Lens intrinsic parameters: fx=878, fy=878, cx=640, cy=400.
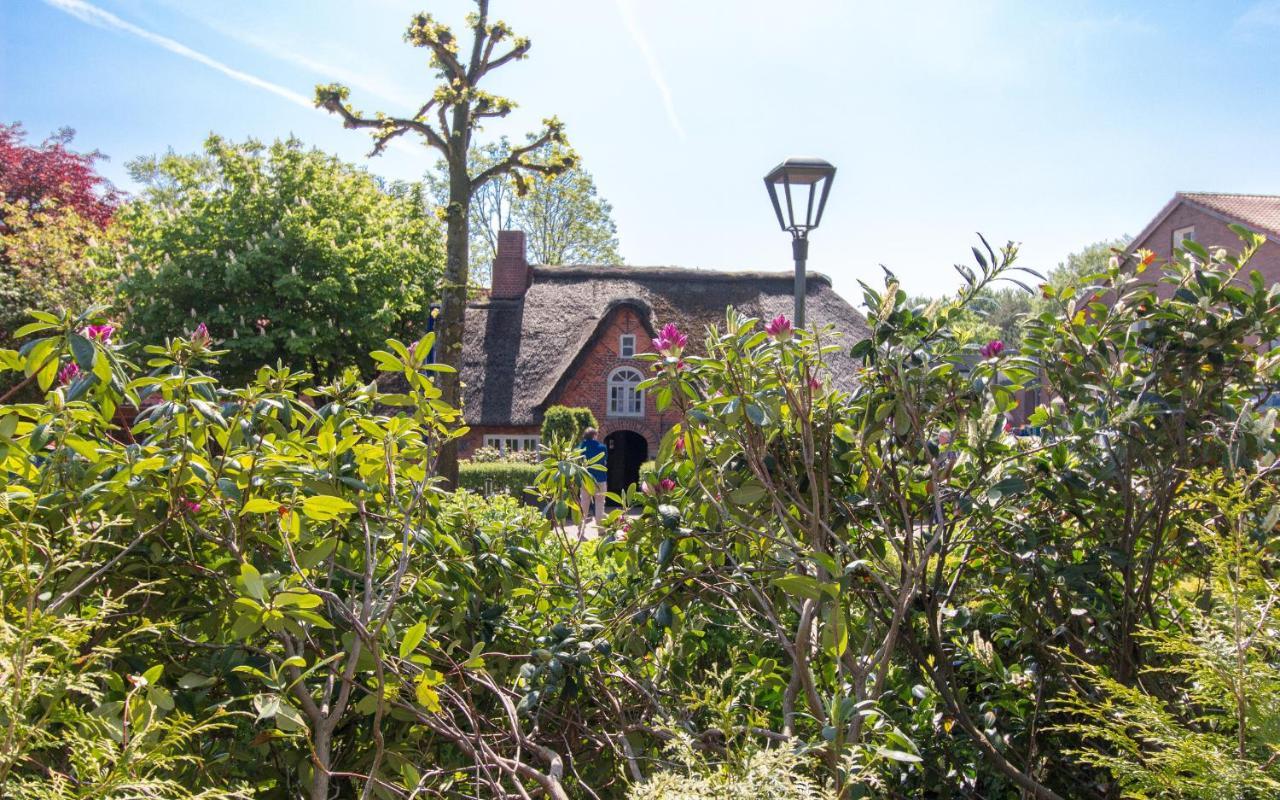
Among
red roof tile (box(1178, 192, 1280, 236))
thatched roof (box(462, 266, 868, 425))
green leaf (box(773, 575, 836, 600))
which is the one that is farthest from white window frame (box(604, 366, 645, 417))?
green leaf (box(773, 575, 836, 600))

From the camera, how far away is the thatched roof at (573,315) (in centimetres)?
2464

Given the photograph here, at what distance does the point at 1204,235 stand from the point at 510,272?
22.4m

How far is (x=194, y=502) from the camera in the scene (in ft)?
5.61

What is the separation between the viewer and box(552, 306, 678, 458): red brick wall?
24.1 meters

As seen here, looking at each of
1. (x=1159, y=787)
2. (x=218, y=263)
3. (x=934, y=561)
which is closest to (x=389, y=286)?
(x=218, y=263)

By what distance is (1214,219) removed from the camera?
27344 millimetres

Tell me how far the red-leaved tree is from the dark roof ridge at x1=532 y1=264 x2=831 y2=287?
1382 cm

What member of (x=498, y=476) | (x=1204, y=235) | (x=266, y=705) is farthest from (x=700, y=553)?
(x=1204, y=235)

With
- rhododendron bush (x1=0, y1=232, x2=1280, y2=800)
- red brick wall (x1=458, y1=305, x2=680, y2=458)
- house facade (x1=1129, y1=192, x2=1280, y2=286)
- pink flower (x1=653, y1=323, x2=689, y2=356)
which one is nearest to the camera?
rhododendron bush (x1=0, y1=232, x2=1280, y2=800)

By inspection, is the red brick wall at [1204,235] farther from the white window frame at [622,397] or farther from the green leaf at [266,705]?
the green leaf at [266,705]

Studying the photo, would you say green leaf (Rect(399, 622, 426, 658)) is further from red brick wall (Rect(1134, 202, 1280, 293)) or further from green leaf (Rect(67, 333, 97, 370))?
red brick wall (Rect(1134, 202, 1280, 293))

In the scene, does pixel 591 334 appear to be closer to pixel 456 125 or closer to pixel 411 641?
pixel 456 125

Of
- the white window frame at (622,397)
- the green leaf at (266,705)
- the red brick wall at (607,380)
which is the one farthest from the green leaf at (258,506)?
the white window frame at (622,397)

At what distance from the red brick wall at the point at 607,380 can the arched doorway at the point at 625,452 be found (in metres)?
0.73
